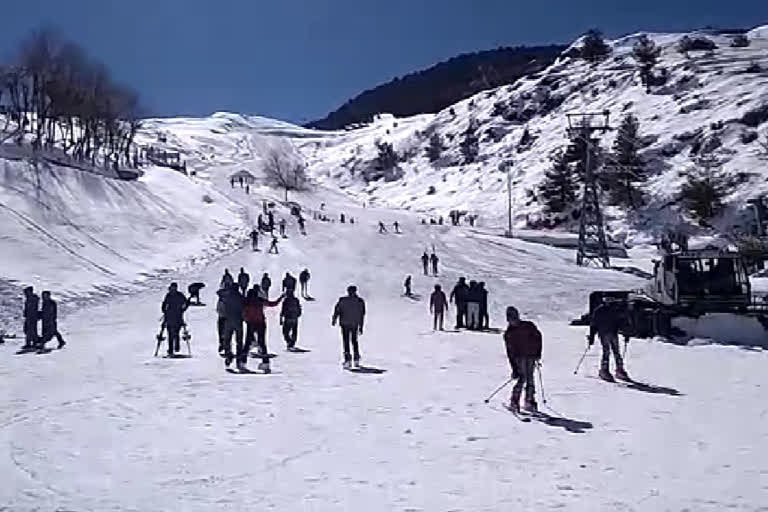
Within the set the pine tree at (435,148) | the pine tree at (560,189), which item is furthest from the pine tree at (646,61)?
the pine tree at (560,189)

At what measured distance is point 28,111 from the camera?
77188 millimetres

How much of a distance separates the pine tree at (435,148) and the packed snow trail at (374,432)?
11186 cm

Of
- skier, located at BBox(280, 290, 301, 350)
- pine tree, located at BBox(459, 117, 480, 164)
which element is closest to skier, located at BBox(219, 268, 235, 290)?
skier, located at BBox(280, 290, 301, 350)

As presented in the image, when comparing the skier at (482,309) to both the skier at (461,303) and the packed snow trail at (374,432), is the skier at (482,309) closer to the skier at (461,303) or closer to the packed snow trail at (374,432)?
the skier at (461,303)

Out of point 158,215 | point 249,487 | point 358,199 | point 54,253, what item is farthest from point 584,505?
point 358,199

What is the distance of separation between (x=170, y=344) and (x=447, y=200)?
88.6 metres

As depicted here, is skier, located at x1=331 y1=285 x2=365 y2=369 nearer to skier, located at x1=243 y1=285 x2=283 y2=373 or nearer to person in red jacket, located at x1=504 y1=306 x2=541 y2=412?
skier, located at x1=243 y1=285 x2=283 y2=373

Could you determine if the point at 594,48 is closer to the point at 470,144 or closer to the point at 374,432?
the point at 470,144

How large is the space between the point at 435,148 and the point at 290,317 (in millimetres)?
116658

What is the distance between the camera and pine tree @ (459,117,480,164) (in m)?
123

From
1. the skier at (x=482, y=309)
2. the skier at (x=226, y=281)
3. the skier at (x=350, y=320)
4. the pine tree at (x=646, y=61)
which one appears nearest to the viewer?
the skier at (x=350, y=320)

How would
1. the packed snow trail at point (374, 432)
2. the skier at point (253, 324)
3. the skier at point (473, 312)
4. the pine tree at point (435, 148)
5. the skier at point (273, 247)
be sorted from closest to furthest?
the packed snow trail at point (374, 432) → the skier at point (253, 324) → the skier at point (473, 312) → the skier at point (273, 247) → the pine tree at point (435, 148)

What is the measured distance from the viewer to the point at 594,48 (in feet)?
478

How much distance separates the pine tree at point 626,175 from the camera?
3095 inches
